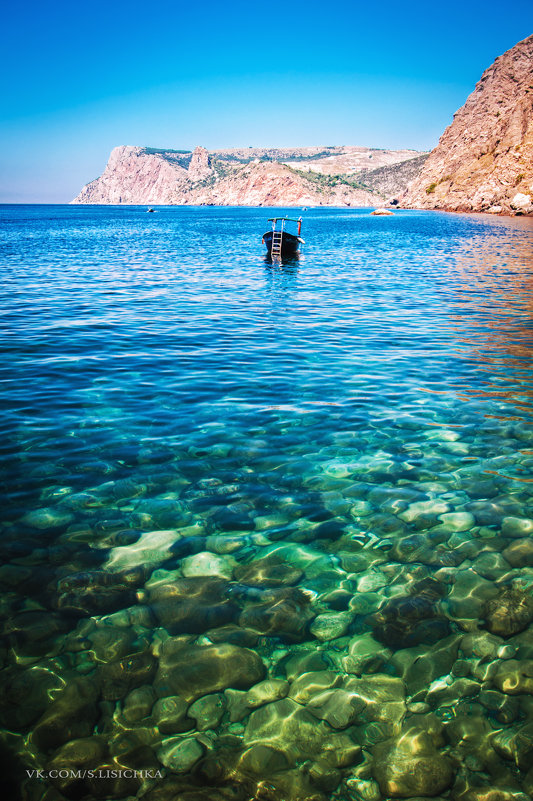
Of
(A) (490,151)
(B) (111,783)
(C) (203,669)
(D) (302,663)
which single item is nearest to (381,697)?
(D) (302,663)

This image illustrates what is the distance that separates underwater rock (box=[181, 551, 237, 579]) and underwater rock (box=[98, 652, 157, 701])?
1.01 meters

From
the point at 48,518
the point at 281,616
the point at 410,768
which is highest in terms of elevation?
the point at 48,518

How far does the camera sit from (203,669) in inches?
148

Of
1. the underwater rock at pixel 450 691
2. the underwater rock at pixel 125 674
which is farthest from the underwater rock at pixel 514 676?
the underwater rock at pixel 125 674

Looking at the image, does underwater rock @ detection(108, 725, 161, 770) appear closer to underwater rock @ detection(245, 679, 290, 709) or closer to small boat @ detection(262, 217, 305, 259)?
underwater rock @ detection(245, 679, 290, 709)

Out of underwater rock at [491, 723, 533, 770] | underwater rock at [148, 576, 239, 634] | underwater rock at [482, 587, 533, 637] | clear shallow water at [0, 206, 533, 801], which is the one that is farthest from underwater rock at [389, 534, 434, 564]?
underwater rock at [148, 576, 239, 634]

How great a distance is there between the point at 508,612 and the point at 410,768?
1.86 metres

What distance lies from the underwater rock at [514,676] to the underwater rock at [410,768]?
83 centimetres

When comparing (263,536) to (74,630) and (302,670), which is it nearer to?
(302,670)

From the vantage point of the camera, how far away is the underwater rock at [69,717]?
3248 mm

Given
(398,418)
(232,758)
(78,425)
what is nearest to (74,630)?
(232,758)

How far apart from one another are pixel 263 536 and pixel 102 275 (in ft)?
84.3

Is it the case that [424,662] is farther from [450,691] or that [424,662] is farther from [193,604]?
[193,604]

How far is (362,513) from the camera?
228 inches
